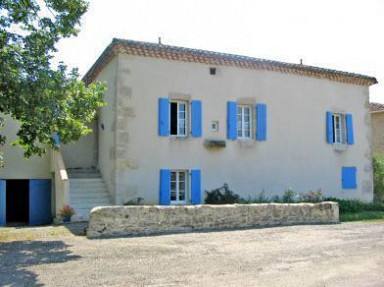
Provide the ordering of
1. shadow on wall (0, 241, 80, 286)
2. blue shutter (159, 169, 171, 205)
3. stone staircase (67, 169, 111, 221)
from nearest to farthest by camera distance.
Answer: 1. shadow on wall (0, 241, 80, 286)
2. stone staircase (67, 169, 111, 221)
3. blue shutter (159, 169, 171, 205)

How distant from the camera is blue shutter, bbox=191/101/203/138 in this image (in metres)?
13.6

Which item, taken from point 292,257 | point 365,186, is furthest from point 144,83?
point 365,186

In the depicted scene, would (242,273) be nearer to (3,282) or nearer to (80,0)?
(3,282)

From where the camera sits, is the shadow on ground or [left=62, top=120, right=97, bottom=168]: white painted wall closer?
the shadow on ground

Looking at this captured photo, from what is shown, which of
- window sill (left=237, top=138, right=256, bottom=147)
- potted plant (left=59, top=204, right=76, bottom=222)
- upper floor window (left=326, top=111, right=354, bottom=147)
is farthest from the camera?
upper floor window (left=326, top=111, right=354, bottom=147)

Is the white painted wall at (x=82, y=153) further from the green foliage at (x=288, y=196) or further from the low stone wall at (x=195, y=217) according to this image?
the green foliage at (x=288, y=196)

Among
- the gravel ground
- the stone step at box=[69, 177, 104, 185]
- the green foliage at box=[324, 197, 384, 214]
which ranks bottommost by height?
the gravel ground

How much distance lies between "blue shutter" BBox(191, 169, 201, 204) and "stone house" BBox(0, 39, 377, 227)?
3cm

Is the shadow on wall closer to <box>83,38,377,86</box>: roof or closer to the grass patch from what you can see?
<box>83,38,377,86</box>: roof

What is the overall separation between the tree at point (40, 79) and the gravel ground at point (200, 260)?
2405 mm

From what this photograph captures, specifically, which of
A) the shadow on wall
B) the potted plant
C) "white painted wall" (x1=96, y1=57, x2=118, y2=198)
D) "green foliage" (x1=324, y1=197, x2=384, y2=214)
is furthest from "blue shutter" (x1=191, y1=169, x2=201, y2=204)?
the shadow on wall

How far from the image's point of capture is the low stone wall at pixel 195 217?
29.4ft

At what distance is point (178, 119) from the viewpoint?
1379 cm

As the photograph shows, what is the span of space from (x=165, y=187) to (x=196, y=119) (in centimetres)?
239
